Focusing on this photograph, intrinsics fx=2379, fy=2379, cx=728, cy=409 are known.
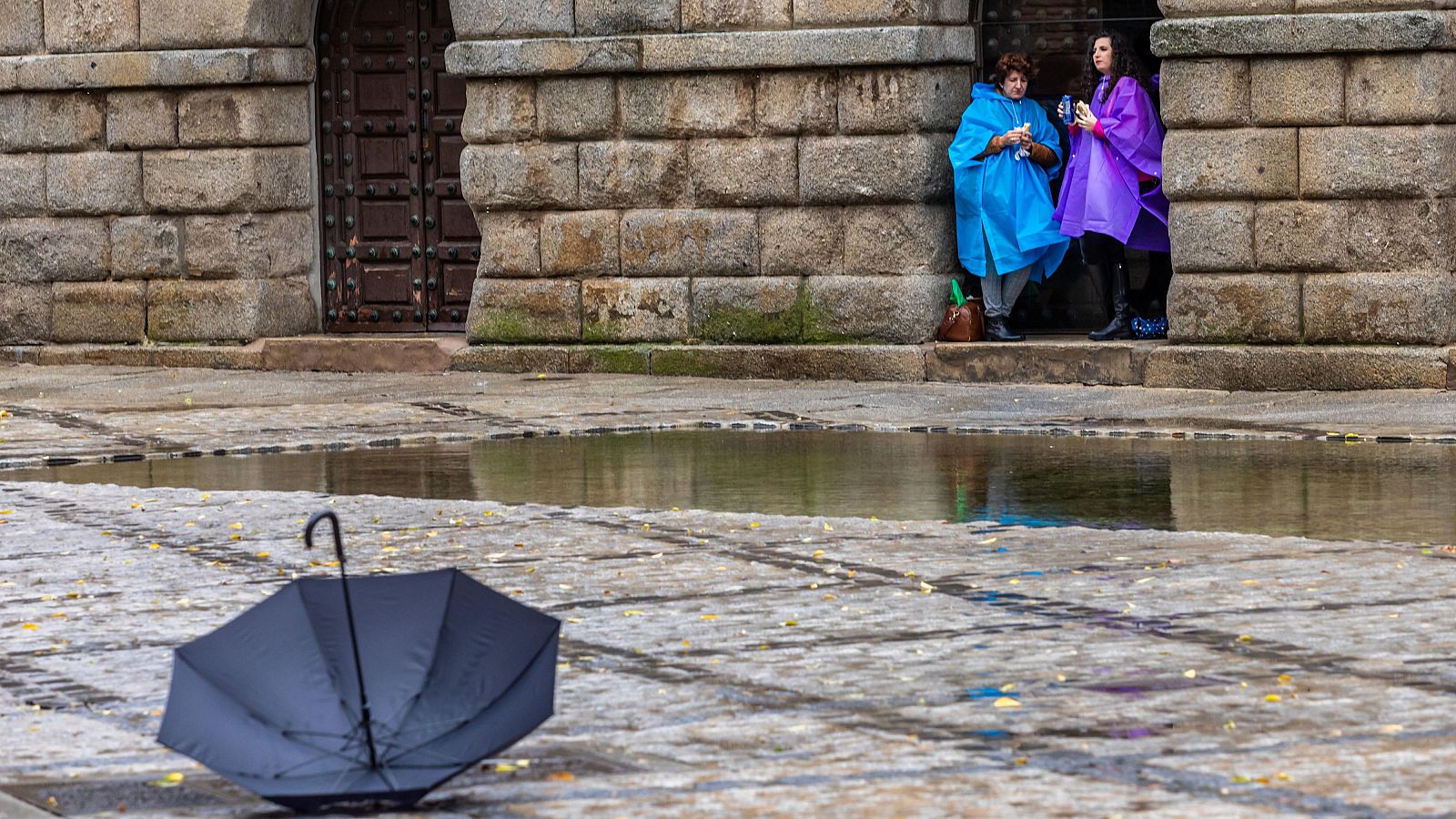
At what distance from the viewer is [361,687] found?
459 cm

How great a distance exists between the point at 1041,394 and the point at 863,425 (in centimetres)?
175

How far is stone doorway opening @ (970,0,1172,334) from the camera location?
14469 mm

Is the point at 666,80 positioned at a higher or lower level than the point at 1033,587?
higher

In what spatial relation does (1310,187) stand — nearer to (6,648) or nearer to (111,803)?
(6,648)

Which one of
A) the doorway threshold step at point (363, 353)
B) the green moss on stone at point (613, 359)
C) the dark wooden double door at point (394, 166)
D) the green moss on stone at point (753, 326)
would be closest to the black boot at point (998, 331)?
the green moss on stone at point (753, 326)

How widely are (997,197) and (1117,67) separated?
3.38 feet

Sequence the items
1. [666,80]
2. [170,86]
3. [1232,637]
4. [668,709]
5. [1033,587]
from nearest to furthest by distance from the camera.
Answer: [668,709] < [1232,637] < [1033,587] < [666,80] < [170,86]

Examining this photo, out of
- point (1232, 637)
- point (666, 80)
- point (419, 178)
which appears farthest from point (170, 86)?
point (1232, 637)

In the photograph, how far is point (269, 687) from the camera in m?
4.64

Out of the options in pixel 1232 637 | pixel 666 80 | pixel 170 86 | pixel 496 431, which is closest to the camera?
pixel 1232 637

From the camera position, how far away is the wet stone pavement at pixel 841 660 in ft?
15.6

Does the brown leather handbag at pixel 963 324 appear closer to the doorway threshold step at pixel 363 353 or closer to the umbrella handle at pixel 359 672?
the doorway threshold step at pixel 363 353

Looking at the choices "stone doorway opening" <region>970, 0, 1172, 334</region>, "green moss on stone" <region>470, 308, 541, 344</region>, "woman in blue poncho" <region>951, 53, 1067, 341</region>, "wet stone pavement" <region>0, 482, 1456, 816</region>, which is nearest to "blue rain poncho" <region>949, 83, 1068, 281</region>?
"woman in blue poncho" <region>951, 53, 1067, 341</region>

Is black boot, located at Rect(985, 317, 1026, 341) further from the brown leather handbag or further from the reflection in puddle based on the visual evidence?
the reflection in puddle
